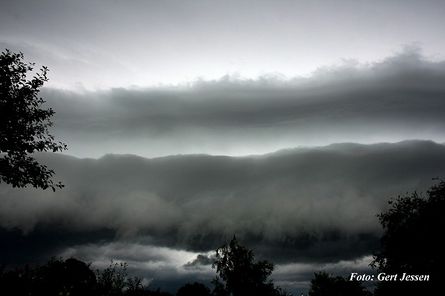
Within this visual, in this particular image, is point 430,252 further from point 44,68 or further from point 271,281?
point 271,281

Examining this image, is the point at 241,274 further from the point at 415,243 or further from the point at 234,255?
the point at 415,243

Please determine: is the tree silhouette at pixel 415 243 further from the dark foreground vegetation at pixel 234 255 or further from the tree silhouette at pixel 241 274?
the tree silhouette at pixel 241 274

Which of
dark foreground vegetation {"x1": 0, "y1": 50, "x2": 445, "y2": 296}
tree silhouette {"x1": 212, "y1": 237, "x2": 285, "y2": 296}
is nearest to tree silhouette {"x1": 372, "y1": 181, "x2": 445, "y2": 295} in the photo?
dark foreground vegetation {"x1": 0, "y1": 50, "x2": 445, "y2": 296}

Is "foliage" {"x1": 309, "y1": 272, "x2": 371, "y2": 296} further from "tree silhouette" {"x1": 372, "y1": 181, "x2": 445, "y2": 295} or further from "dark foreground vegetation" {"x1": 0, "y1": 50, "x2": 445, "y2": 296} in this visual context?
"tree silhouette" {"x1": 372, "y1": 181, "x2": 445, "y2": 295}

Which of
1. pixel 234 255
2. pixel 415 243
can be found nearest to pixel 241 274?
pixel 234 255

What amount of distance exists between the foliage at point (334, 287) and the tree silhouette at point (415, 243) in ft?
170

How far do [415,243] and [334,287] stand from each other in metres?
61.8

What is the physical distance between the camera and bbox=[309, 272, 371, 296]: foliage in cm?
10250

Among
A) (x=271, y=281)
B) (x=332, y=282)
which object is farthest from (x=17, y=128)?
(x=332, y=282)

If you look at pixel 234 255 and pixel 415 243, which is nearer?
pixel 415 243

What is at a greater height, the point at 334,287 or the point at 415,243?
the point at 415,243

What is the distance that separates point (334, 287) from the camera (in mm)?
103812

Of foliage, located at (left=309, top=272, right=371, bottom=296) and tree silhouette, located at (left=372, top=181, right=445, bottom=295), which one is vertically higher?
tree silhouette, located at (left=372, top=181, right=445, bottom=295)

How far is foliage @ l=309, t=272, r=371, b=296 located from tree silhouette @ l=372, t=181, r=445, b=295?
51.7m
